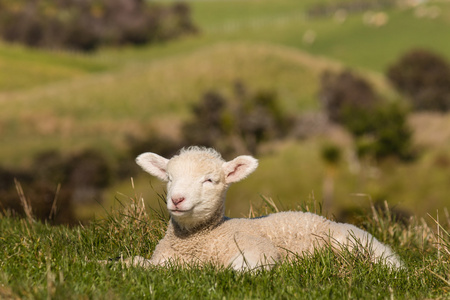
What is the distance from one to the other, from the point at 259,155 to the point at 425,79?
82.5m

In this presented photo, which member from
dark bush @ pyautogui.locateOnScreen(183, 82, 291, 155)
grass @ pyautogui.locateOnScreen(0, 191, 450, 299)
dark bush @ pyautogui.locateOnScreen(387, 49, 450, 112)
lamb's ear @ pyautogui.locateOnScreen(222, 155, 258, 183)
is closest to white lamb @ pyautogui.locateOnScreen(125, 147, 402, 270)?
lamb's ear @ pyautogui.locateOnScreen(222, 155, 258, 183)

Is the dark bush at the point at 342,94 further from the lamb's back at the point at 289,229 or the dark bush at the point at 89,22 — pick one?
the dark bush at the point at 89,22

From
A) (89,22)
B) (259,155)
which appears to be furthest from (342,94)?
(89,22)

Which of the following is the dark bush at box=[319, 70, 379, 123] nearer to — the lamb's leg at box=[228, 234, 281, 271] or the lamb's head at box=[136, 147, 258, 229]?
the lamb's head at box=[136, 147, 258, 229]

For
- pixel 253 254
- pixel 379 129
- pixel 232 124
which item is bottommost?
pixel 232 124

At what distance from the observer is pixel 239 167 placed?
6.13 metres

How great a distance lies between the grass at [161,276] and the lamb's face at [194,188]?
1.72 feet

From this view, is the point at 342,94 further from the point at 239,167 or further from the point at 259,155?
the point at 239,167

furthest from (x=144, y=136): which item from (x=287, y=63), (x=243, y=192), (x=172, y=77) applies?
(x=287, y=63)

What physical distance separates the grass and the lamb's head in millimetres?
543

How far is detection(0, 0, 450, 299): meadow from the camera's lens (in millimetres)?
5023

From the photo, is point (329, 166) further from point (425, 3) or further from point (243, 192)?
point (425, 3)

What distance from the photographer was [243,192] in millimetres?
55062

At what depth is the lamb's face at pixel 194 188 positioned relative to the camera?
18.0ft
